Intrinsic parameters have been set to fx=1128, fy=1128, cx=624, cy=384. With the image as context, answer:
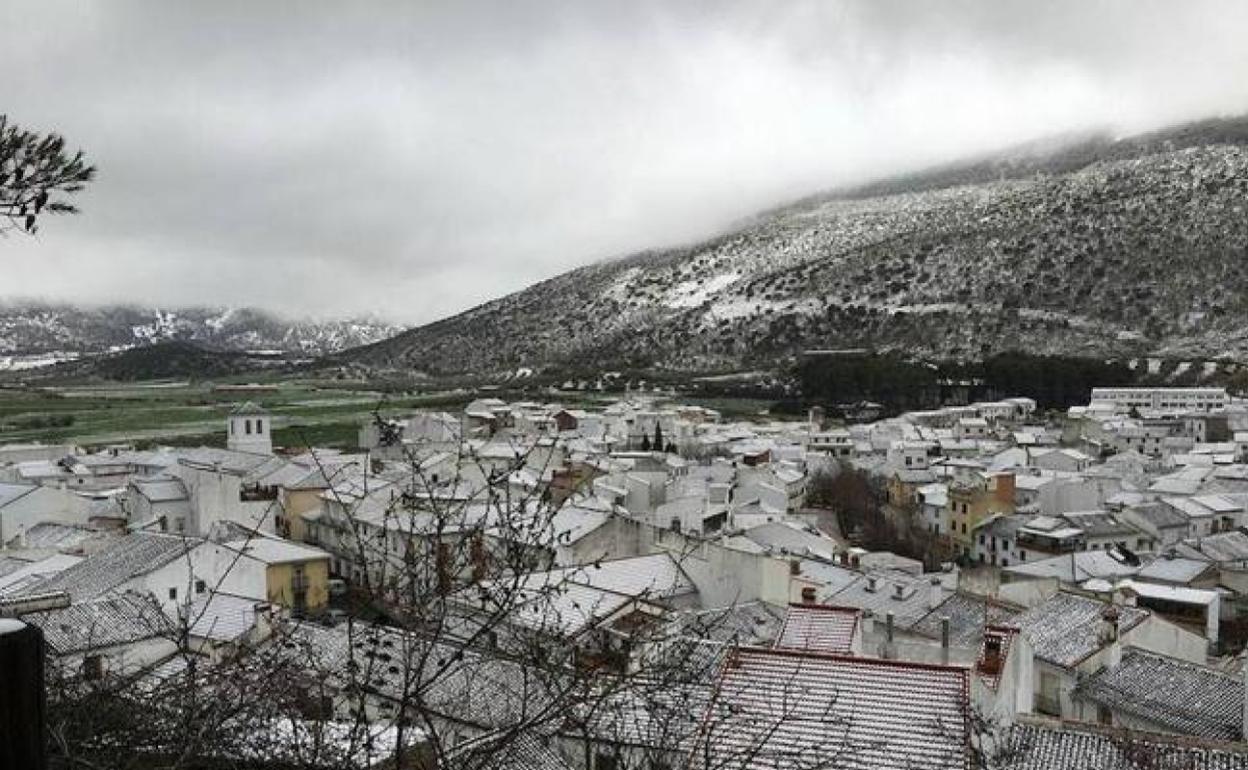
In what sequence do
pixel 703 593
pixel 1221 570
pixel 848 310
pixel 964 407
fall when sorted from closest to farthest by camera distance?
pixel 703 593 < pixel 1221 570 < pixel 964 407 < pixel 848 310

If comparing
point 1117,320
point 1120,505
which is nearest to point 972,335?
point 1117,320

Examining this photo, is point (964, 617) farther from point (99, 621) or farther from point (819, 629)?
point (99, 621)

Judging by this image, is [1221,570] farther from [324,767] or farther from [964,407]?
[964,407]

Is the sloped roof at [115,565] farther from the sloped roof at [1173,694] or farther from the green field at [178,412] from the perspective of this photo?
the green field at [178,412]

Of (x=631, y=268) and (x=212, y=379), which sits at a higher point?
(x=631, y=268)

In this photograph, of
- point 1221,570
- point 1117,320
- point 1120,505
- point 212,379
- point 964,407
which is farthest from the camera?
point 212,379

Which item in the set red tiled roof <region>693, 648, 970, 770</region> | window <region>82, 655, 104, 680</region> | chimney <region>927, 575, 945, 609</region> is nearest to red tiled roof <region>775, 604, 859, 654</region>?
red tiled roof <region>693, 648, 970, 770</region>

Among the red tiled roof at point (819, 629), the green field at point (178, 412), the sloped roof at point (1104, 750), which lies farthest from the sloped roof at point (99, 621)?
the green field at point (178, 412)
